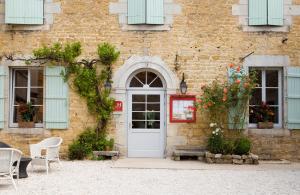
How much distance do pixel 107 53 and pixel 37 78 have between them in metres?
1.97

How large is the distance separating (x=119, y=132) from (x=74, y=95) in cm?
Result: 145

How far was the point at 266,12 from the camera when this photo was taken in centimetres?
1080

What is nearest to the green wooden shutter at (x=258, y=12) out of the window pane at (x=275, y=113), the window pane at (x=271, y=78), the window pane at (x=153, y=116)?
the window pane at (x=271, y=78)

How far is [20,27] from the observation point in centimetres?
1093

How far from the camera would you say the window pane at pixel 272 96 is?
11078mm

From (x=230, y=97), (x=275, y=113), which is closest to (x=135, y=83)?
(x=230, y=97)

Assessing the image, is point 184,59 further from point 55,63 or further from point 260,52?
point 55,63

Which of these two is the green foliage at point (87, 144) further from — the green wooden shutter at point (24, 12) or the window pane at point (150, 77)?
the green wooden shutter at point (24, 12)

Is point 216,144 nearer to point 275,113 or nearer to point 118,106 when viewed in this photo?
point 275,113

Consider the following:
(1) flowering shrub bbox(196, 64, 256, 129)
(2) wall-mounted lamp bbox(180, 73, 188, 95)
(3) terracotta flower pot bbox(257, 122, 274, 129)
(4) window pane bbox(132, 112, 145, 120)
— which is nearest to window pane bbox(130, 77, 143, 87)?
(4) window pane bbox(132, 112, 145, 120)

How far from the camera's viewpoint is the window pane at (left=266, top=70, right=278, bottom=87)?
11094 mm

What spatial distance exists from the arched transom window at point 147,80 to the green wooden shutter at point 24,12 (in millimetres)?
2730

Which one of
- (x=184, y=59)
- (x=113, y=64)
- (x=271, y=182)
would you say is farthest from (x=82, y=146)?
(x=271, y=182)

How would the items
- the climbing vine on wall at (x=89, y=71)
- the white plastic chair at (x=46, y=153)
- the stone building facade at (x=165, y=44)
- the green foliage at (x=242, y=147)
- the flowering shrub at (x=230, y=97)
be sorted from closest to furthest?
the white plastic chair at (x=46, y=153) < the green foliage at (x=242, y=147) < the flowering shrub at (x=230, y=97) < the climbing vine on wall at (x=89, y=71) < the stone building facade at (x=165, y=44)
